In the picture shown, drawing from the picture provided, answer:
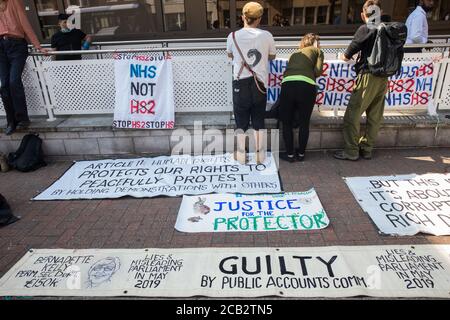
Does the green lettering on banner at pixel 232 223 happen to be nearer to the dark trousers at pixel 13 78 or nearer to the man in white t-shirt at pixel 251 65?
the man in white t-shirt at pixel 251 65

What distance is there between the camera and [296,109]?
4.69 metres

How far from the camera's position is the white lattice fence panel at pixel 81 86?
5.11m

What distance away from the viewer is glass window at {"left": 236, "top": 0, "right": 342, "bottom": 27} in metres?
7.87

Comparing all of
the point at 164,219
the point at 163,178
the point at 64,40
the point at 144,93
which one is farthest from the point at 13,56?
the point at 164,219

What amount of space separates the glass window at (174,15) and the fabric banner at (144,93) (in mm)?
3415

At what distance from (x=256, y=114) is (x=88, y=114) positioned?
2.84m

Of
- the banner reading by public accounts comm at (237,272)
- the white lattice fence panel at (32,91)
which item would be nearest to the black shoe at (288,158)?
the banner reading by public accounts comm at (237,272)

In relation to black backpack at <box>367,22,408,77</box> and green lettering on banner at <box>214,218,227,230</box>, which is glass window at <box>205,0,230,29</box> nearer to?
black backpack at <box>367,22,408,77</box>

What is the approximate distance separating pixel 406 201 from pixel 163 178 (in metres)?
3.05

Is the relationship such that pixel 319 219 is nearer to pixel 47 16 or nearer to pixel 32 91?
pixel 32 91

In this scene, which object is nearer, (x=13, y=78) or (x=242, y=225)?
(x=242, y=225)
